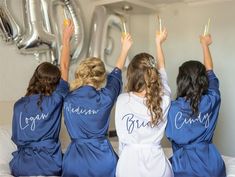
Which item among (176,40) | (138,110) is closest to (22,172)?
(138,110)

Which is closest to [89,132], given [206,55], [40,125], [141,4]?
[40,125]

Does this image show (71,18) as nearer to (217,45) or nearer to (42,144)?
(42,144)

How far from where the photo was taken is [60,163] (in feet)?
6.13

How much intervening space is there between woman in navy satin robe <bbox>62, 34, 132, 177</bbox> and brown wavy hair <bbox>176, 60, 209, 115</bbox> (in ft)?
1.14

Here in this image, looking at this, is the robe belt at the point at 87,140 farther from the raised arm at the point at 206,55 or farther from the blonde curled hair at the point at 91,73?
the raised arm at the point at 206,55

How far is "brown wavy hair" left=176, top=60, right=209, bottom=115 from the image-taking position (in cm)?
170

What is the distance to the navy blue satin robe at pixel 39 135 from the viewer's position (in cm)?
184

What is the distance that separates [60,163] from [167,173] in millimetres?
570

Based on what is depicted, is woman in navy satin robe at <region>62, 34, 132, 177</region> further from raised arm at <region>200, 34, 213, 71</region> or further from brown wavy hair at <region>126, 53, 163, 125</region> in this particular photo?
raised arm at <region>200, 34, 213, 71</region>

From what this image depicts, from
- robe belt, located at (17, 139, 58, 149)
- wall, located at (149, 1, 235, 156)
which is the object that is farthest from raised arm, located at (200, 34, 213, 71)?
wall, located at (149, 1, 235, 156)

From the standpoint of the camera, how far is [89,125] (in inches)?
68.9

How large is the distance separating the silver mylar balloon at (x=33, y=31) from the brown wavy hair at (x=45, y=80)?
2.41 ft

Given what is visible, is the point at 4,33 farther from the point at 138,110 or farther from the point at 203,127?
the point at 203,127

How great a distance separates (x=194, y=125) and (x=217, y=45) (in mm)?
2000
